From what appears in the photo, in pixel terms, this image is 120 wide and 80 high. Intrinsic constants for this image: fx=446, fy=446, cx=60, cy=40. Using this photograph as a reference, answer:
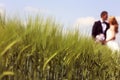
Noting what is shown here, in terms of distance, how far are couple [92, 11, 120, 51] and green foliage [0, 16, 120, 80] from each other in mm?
3053

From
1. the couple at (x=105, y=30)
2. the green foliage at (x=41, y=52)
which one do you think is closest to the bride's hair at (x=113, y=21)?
the couple at (x=105, y=30)

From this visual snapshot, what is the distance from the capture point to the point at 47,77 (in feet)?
13.2

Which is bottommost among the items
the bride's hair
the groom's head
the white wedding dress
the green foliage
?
the white wedding dress

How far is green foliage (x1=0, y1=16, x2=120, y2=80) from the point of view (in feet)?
11.0

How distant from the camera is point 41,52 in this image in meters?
3.97

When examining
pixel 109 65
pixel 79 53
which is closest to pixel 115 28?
pixel 109 65

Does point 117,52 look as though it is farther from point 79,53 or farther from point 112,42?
point 79,53

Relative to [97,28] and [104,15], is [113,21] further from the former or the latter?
[97,28]

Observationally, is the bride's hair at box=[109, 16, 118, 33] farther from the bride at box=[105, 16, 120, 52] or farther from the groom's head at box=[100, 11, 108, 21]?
the groom's head at box=[100, 11, 108, 21]

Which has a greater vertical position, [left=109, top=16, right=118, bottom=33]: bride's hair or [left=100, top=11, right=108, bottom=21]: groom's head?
[left=100, top=11, right=108, bottom=21]: groom's head

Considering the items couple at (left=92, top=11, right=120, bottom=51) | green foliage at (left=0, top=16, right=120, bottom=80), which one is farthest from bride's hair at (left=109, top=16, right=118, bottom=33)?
green foliage at (left=0, top=16, right=120, bottom=80)

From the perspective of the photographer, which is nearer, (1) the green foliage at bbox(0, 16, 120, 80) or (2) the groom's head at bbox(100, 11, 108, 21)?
(1) the green foliage at bbox(0, 16, 120, 80)

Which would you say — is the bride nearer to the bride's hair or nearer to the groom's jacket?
the bride's hair

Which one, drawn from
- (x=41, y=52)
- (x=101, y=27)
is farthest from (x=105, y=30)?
(x=41, y=52)
